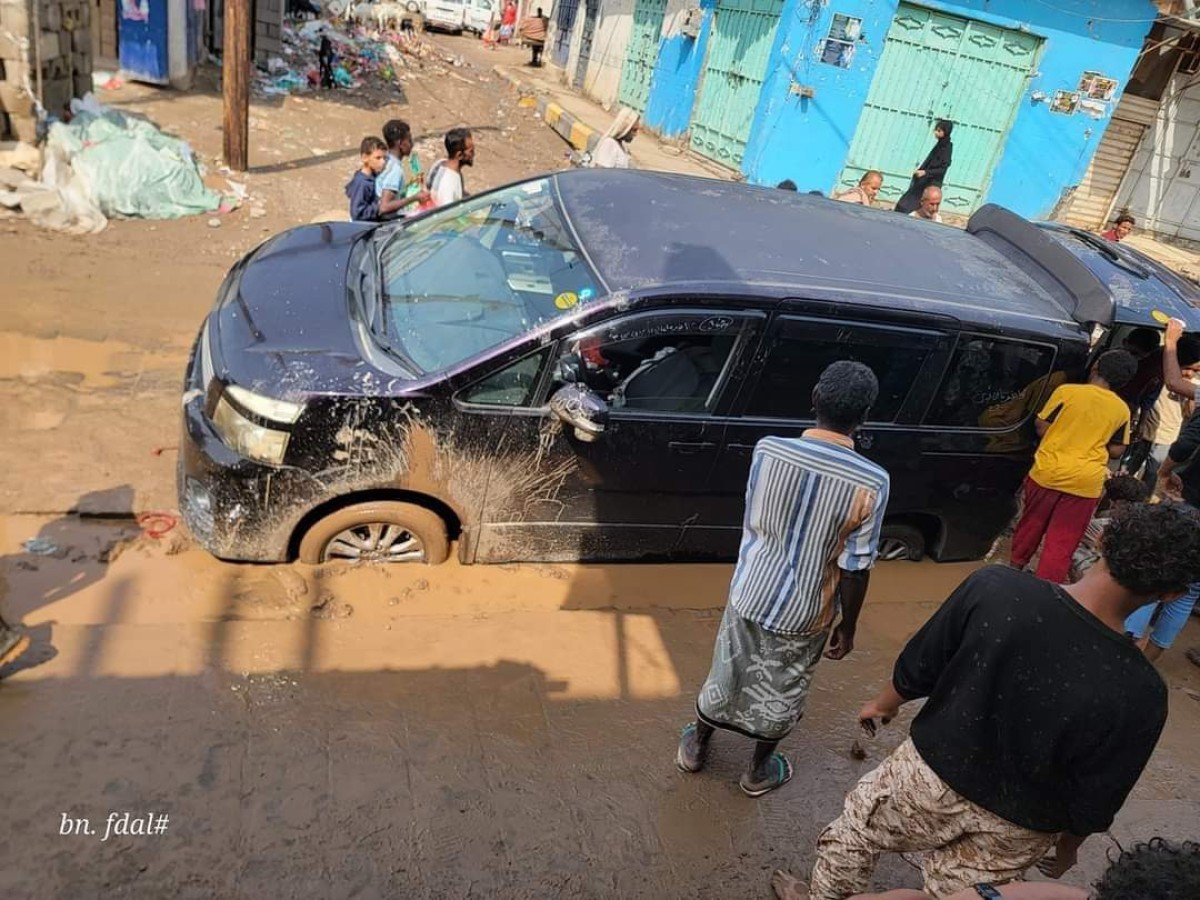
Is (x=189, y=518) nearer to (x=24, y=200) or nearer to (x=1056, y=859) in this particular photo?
(x=1056, y=859)

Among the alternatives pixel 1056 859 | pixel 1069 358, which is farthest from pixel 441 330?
pixel 1069 358

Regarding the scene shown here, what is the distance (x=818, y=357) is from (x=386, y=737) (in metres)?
2.46

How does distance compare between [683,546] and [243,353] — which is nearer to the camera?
[243,353]

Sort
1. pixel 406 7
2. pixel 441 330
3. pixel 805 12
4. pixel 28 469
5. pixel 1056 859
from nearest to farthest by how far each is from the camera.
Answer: pixel 1056 859
pixel 441 330
pixel 28 469
pixel 805 12
pixel 406 7

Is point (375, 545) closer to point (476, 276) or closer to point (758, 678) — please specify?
point (476, 276)

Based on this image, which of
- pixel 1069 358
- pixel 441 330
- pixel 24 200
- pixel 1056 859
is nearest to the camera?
pixel 1056 859

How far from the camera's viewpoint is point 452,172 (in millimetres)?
5629

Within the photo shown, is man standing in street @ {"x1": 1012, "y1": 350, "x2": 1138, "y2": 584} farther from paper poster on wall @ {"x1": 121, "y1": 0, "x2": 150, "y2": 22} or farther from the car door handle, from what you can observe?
paper poster on wall @ {"x1": 121, "y1": 0, "x2": 150, "y2": 22}

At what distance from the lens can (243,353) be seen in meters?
3.44

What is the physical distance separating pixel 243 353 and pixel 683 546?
2.24m

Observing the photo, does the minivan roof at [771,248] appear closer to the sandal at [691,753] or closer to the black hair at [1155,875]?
the sandal at [691,753]

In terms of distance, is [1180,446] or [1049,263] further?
[1049,263]

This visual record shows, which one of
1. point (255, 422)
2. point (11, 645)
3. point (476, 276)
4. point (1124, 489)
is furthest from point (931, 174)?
point (11, 645)

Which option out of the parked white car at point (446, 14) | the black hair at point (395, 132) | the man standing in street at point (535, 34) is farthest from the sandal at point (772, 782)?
the parked white car at point (446, 14)
